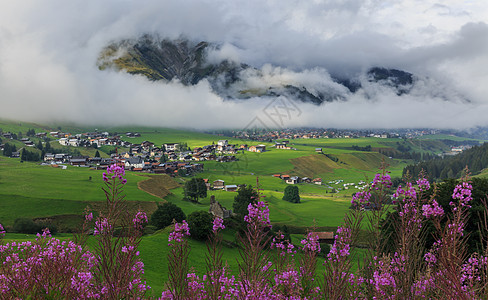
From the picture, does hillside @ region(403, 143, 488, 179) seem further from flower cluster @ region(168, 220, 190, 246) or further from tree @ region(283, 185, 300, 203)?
flower cluster @ region(168, 220, 190, 246)

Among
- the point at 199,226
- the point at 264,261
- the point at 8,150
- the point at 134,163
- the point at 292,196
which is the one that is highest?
the point at 264,261

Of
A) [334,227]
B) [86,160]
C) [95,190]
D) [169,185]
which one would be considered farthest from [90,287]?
[86,160]

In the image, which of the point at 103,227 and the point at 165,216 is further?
the point at 165,216

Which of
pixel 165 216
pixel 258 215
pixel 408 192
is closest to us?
pixel 258 215

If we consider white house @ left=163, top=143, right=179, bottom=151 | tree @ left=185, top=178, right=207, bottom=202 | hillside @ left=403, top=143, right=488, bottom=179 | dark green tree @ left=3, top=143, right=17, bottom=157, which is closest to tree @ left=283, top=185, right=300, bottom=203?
tree @ left=185, top=178, right=207, bottom=202

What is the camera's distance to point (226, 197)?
80.9 meters

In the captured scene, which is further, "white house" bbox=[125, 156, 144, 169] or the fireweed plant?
"white house" bbox=[125, 156, 144, 169]

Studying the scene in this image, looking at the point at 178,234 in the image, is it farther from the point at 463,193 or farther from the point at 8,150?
the point at 8,150

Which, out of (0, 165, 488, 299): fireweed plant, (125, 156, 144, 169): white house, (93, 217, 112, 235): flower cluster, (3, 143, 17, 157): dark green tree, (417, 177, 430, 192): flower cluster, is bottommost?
(125, 156, 144, 169): white house

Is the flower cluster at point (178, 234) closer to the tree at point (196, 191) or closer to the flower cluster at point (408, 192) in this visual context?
the flower cluster at point (408, 192)

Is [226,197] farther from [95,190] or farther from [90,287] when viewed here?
[90,287]

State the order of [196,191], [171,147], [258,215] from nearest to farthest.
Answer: [258,215] → [196,191] → [171,147]

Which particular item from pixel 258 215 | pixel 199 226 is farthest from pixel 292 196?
pixel 258 215

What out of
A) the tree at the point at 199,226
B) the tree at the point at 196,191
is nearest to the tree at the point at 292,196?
the tree at the point at 196,191
